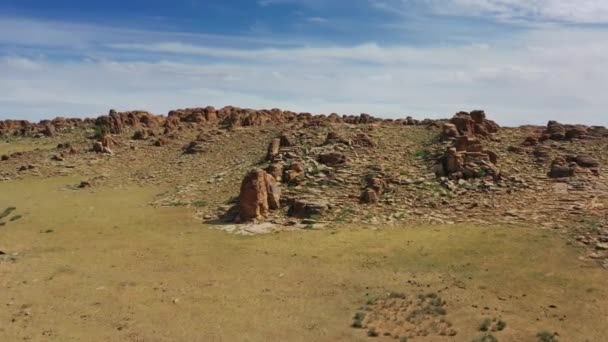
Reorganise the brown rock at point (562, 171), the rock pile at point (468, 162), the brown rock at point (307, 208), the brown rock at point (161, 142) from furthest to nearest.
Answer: the brown rock at point (161, 142) < the rock pile at point (468, 162) < the brown rock at point (562, 171) < the brown rock at point (307, 208)

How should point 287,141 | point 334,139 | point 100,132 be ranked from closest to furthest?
point 334,139 → point 287,141 → point 100,132

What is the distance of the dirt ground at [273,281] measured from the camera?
13289 mm

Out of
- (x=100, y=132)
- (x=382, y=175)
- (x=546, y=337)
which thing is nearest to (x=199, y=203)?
(x=382, y=175)

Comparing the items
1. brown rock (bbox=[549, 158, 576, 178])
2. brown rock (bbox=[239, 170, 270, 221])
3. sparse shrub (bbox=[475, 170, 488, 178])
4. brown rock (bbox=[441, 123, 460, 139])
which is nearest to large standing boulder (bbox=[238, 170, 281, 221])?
brown rock (bbox=[239, 170, 270, 221])

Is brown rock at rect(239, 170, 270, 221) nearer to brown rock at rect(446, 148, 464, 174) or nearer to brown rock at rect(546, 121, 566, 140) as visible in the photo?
brown rock at rect(446, 148, 464, 174)

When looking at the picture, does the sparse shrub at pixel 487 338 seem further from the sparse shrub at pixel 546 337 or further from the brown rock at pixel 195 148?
the brown rock at pixel 195 148

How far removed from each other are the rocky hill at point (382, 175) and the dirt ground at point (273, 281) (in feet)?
4.41

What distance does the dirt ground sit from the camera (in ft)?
43.6

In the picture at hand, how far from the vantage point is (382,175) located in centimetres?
2534

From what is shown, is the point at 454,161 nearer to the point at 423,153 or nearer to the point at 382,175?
the point at 423,153

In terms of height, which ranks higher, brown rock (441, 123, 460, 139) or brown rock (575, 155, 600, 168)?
brown rock (441, 123, 460, 139)

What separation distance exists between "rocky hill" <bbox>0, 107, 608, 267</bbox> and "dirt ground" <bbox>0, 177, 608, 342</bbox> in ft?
4.41

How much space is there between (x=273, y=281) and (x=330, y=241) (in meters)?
4.07

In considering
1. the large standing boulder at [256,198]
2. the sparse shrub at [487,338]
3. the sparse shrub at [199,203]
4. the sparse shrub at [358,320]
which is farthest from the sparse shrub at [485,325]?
the sparse shrub at [199,203]
